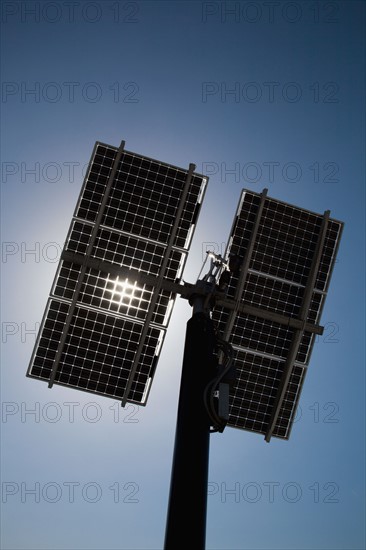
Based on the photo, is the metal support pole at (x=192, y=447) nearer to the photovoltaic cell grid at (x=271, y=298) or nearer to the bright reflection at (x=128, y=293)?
the bright reflection at (x=128, y=293)

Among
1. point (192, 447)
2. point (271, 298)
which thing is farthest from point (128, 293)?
point (192, 447)

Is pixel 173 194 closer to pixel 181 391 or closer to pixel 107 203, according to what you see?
pixel 107 203

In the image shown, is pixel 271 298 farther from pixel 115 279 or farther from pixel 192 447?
pixel 192 447

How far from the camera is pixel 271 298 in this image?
20703 millimetres

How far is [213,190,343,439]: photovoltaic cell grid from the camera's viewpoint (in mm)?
20109

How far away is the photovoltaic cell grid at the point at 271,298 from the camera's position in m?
20.1

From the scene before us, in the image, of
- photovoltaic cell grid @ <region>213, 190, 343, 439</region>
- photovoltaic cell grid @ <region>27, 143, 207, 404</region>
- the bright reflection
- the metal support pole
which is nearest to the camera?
the metal support pole

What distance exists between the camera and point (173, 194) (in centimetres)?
2048

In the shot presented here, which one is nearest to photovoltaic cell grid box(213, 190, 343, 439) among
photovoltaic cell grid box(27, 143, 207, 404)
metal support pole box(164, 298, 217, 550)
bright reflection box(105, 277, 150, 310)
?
photovoltaic cell grid box(27, 143, 207, 404)

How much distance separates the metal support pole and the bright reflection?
4.76m

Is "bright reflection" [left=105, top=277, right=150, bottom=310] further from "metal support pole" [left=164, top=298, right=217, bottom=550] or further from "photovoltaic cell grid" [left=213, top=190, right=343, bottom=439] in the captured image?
"metal support pole" [left=164, top=298, right=217, bottom=550]

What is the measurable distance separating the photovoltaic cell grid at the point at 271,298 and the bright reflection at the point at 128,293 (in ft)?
9.71

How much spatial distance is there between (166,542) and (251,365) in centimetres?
1019

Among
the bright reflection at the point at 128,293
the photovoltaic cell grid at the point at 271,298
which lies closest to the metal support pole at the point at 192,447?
the bright reflection at the point at 128,293
